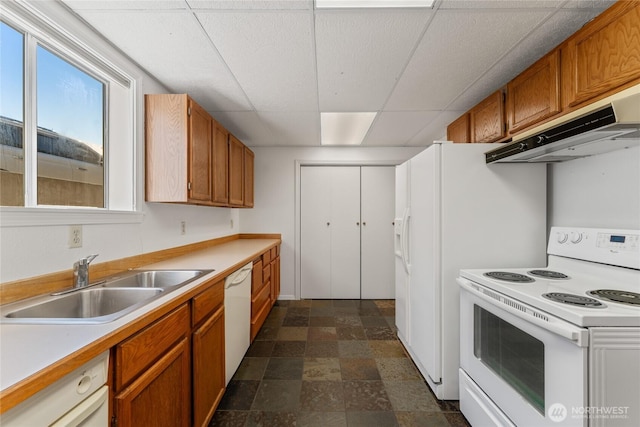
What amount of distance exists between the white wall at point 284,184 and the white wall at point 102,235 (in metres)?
1.21

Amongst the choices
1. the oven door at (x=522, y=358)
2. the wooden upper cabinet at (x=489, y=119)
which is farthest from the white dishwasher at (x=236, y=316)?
the wooden upper cabinet at (x=489, y=119)

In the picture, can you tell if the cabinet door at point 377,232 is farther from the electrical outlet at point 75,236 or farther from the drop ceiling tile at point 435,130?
the electrical outlet at point 75,236

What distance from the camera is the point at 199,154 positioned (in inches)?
78.9

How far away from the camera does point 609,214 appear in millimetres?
1384

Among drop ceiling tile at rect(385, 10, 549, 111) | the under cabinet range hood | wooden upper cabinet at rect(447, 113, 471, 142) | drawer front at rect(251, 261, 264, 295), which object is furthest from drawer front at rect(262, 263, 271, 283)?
wooden upper cabinet at rect(447, 113, 471, 142)

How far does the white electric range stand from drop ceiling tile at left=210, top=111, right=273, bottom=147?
2391 mm

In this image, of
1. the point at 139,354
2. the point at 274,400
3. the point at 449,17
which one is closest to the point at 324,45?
the point at 449,17

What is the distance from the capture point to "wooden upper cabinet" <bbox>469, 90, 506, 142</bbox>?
76.1 inches

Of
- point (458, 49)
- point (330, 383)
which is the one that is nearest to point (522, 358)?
point (330, 383)

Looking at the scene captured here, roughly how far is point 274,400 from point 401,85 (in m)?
2.46

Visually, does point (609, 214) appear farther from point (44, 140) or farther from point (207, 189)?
point (44, 140)

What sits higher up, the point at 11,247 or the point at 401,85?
the point at 401,85

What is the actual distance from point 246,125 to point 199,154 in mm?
1038

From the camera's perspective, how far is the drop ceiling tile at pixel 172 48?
1.33 m
